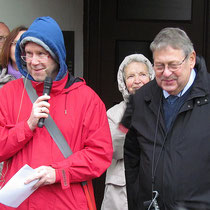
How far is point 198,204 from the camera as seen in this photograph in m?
2.72

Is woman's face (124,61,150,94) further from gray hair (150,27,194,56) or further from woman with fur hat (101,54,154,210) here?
gray hair (150,27,194,56)

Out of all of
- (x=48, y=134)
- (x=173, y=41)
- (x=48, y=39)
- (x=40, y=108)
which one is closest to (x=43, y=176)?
(x=48, y=134)

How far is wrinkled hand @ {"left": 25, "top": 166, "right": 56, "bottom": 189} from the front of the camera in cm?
281

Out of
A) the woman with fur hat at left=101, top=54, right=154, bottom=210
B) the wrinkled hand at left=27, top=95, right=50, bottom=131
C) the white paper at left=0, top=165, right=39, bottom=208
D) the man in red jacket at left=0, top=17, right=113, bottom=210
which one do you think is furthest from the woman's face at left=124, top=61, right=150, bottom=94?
the white paper at left=0, top=165, right=39, bottom=208

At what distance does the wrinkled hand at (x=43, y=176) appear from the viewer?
111 inches

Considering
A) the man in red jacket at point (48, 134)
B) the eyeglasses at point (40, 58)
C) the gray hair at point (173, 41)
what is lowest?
the man in red jacket at point (48, 134)

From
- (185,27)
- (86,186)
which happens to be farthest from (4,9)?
(86,186)

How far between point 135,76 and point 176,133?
1.11 m

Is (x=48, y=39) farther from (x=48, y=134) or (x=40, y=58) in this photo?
(x=48, y=134)

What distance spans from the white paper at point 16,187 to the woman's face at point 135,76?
1.26 m

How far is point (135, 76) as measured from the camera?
3.82 m

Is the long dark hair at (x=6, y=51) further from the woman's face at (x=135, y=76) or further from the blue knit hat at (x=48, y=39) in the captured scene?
the woman's face at (x=135, y=76)

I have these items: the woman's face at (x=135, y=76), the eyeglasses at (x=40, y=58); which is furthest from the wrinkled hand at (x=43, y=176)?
the woman's face at (x=135, y=76)

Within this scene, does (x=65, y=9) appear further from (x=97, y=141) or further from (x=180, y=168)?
(x=180, y=168)
